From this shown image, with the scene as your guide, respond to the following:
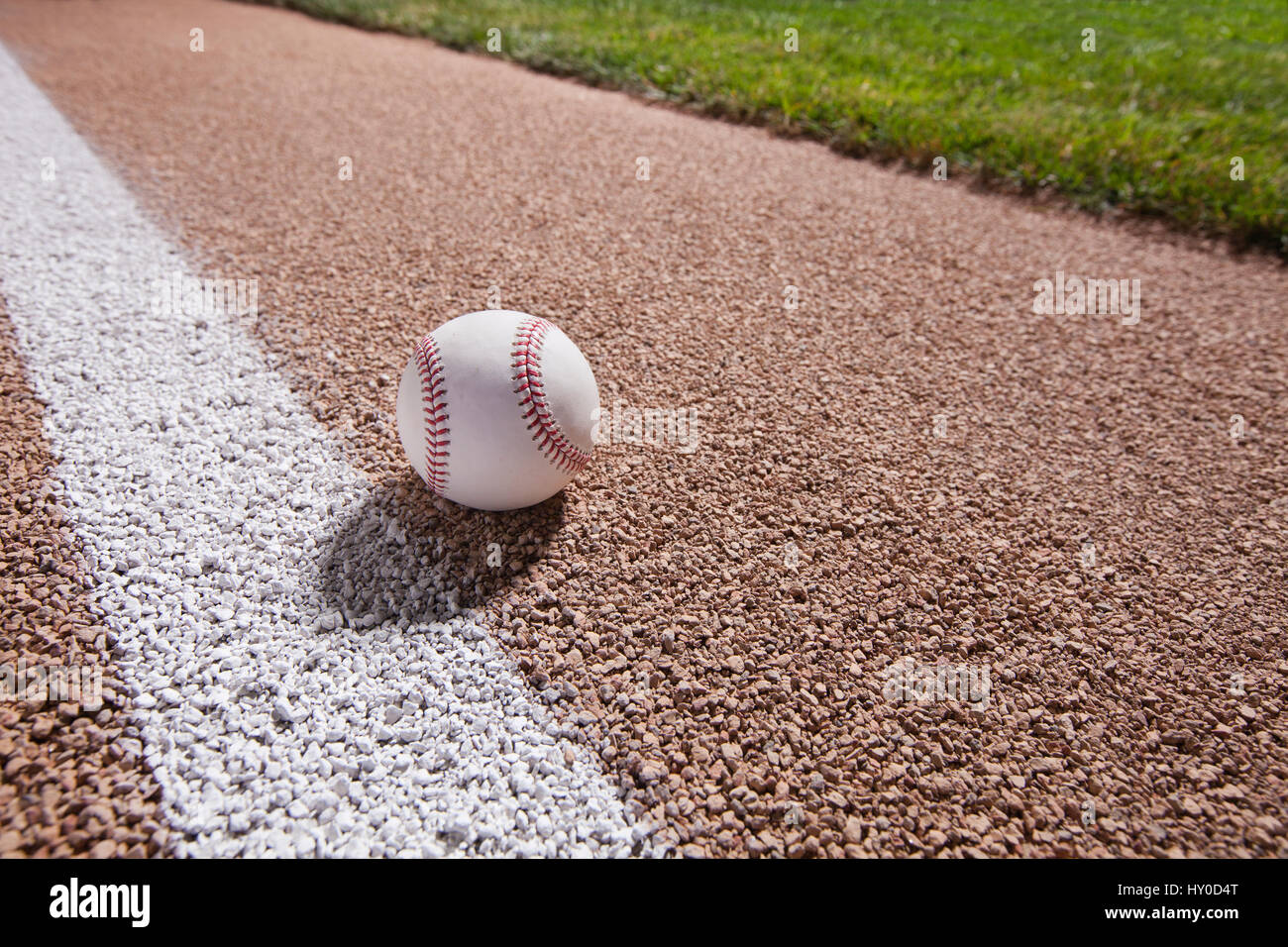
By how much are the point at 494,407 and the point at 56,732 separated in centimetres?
154

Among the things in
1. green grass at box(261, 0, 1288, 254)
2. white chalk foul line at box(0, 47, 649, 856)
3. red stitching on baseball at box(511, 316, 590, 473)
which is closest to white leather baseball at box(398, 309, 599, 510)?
red stitching on baseball at box(511, 316, 590, 473)

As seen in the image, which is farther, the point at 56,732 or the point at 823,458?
the point at 823,458

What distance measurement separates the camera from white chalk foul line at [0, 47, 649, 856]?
213cm

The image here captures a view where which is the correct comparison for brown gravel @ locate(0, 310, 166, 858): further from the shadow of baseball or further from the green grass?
the green grass

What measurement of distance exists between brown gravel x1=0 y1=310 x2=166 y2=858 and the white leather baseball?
3.84 ft

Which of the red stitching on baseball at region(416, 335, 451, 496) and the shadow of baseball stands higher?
the red stitching on baseball at region(416, 335, 451, 496)

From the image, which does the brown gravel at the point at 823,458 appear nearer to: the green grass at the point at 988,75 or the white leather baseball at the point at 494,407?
the white leather baseball at the point at 494,407

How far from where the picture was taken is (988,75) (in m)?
6.87

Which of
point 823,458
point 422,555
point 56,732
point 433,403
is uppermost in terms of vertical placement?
point 433,403

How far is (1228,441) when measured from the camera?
3.62 meters

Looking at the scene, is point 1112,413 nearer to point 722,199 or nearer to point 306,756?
point 722,199

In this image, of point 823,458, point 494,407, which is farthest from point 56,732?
point 823,458

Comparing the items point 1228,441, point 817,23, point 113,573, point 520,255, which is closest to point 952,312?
point 1228,441

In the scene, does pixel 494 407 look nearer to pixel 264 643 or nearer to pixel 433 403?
pixel 433 403
